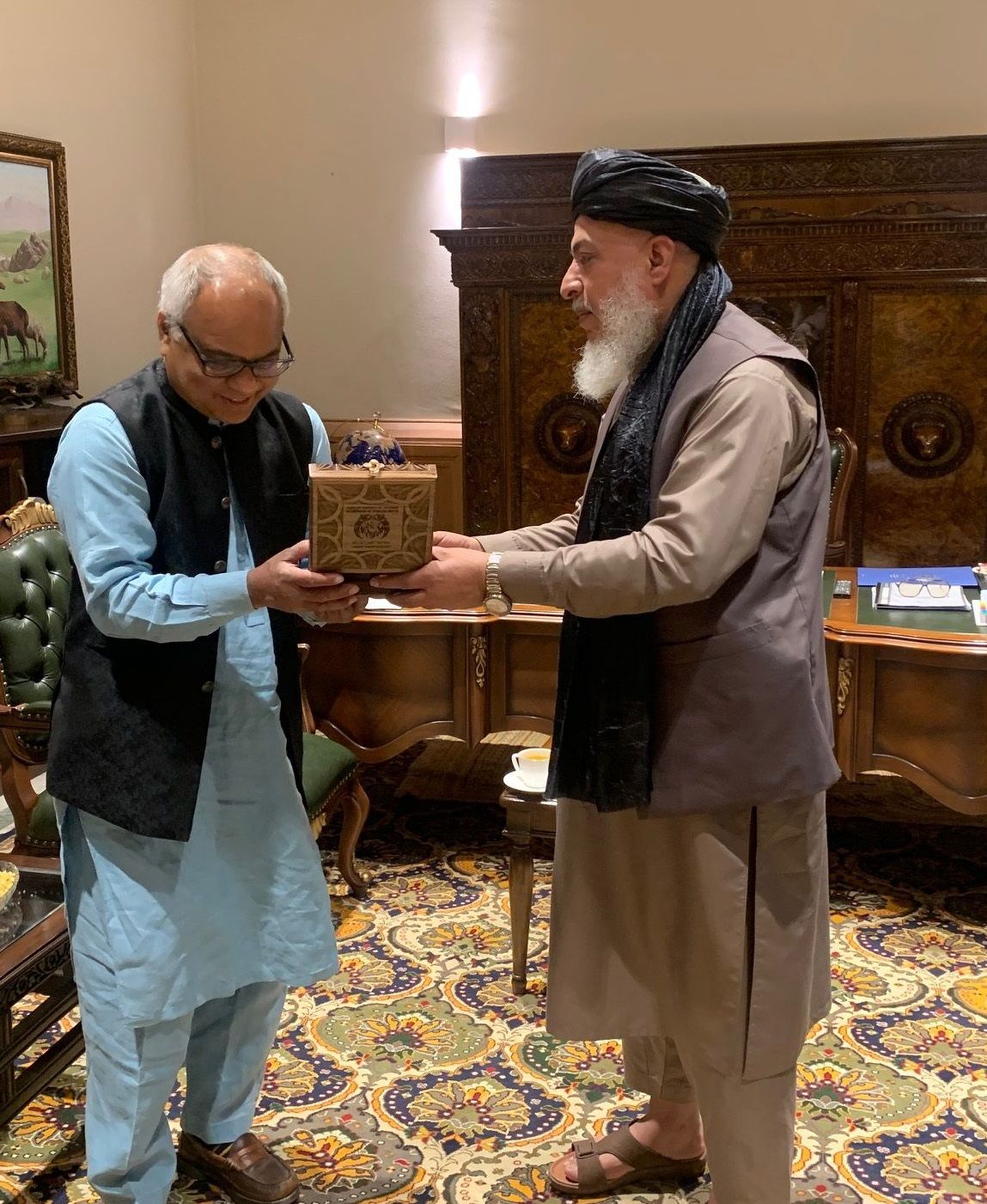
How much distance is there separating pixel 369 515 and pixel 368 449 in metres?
0.12

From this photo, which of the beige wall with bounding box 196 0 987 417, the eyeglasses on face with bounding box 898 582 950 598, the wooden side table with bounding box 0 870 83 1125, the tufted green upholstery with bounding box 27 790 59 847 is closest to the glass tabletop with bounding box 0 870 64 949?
the wooden side table with bounding box 0 870 83 1125

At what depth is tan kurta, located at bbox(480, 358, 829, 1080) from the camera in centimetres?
175

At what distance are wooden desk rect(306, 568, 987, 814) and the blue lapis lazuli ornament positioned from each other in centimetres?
160

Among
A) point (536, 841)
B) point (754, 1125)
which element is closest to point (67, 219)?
point (536, 841)

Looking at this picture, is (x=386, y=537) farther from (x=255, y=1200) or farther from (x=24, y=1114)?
(x=24, y=1114)

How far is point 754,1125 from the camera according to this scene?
6.31 feet

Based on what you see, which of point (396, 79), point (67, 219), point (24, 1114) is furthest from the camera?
point (396, 79)

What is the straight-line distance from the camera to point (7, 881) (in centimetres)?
232

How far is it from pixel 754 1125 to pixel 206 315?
1.52 m

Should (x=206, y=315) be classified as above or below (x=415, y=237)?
below

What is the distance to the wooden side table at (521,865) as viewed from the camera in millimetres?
3045

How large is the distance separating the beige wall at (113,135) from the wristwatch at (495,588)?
390 cm

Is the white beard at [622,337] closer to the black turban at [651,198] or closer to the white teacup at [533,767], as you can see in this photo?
the black turban at [651,198]

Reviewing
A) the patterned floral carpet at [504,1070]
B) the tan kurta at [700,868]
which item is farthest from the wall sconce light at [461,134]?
the tan kurta at [700,868]
